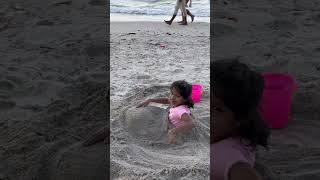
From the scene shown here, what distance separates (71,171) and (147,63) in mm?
2126

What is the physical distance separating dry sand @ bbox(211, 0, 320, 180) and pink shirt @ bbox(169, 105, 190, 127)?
0.56 meters

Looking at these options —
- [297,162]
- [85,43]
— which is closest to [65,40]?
[85,43]

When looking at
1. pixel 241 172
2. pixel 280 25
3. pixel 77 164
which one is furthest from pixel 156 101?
pixel 280 25

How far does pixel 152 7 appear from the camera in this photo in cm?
845

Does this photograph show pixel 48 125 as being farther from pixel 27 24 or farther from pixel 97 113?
pixel 27 24

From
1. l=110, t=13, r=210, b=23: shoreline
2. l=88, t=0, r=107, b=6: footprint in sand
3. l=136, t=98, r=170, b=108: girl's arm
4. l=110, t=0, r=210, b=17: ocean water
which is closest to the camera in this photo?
l=136, t=98, r=170, b=108: girl's arm

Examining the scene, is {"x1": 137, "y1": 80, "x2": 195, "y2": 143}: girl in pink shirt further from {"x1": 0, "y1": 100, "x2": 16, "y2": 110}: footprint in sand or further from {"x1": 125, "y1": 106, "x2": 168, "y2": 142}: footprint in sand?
{"x1": 0, "y1": 100, "x2": 16, "y2": 110}: footprint in sand

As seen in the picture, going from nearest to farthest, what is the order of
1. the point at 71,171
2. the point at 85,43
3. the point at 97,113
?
the point at 71,171
the point at 97,113
the point at 85,43

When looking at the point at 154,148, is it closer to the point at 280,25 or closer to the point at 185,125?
the point at 185,125

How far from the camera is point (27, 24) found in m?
6.03

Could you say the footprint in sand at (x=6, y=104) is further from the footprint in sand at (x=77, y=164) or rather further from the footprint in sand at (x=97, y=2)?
the footprint in sand at (x=97, y=2)

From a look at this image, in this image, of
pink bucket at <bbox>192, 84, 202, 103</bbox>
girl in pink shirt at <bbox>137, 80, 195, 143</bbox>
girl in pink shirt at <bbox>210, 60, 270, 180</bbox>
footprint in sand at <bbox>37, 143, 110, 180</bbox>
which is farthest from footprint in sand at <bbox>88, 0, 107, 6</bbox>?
girl in pink shirt at <bbox>210, 60, 270, 180</bbox>

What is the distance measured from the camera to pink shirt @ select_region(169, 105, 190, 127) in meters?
3.41

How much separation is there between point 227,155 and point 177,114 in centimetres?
127
